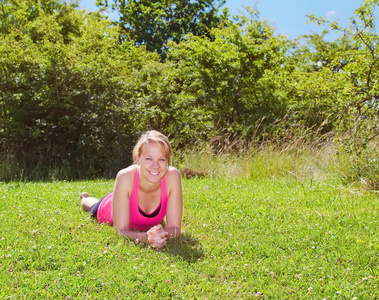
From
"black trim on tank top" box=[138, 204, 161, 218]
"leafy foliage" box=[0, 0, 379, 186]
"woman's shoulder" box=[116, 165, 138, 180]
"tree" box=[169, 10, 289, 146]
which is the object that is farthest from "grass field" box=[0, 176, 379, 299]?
"tree" box=[169, 10, 289, 146]

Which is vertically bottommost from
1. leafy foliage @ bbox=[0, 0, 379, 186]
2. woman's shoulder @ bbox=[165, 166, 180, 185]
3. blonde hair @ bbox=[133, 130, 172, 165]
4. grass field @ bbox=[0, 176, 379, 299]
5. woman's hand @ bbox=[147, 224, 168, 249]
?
grass field @ bbox=[0, 176, 379, 299]

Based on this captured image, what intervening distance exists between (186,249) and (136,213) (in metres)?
0.76

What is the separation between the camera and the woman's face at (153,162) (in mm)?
4219

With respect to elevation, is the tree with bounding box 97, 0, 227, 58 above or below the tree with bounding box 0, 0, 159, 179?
above

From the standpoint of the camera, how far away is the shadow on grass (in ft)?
12.9

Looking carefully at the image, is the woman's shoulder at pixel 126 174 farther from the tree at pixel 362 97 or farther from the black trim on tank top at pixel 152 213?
the tree at pixel 362 97

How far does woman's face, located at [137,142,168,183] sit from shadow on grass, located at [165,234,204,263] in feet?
2.04

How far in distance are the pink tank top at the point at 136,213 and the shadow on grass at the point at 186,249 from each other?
393 millimetres

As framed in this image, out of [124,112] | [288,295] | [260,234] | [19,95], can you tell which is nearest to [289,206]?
[260,234]

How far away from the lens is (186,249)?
4090 mm

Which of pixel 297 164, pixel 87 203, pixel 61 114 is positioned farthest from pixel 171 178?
pixel 61 114

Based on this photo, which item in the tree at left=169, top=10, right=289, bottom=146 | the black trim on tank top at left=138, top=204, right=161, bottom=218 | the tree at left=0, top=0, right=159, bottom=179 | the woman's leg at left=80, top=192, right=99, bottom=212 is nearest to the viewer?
the black trim on tank top at left=138, top=204, right=161, bottom=218

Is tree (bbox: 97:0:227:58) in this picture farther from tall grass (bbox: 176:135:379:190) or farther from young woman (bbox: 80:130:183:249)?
young woman (bbox: 80:130:183:249)

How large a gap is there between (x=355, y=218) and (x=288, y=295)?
8.41 ft
